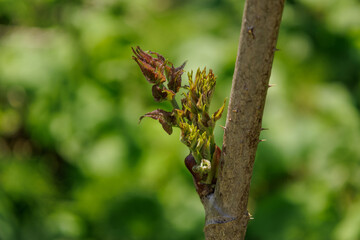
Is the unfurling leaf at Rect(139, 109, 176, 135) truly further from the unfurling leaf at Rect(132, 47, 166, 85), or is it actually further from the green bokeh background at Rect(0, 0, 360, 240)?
the green bokeh background at Rect(0, 0, 360, 240)

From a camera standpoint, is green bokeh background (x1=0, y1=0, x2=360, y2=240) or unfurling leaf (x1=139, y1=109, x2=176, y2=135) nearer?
unfurling leaf (x1=139, y1=109, x2=176, y2=135)

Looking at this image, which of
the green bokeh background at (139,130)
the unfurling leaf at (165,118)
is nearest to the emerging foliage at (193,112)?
the unfurling leaf at (165,118)

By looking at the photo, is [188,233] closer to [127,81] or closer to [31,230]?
[31,230]

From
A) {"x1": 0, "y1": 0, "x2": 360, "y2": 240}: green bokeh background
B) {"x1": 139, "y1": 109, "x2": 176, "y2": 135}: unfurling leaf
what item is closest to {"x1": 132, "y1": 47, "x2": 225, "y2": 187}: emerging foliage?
{"x1": 139, "y1": 109, "x2": 176, "y2": 135}: unfurling leaf

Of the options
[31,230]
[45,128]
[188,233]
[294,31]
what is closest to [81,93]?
[45,128]

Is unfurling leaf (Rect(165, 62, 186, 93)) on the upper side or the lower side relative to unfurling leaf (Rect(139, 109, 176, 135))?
upper

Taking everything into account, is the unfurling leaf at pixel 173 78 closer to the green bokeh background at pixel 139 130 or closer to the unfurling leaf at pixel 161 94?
the unfurling leaf at pixel 161 94
